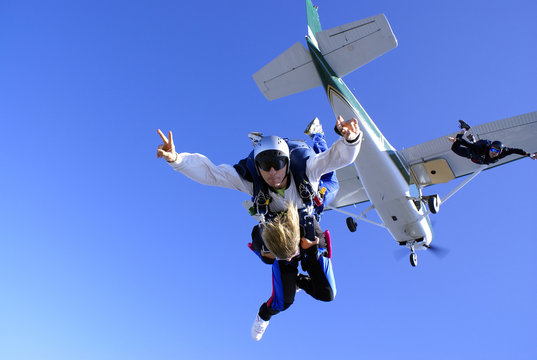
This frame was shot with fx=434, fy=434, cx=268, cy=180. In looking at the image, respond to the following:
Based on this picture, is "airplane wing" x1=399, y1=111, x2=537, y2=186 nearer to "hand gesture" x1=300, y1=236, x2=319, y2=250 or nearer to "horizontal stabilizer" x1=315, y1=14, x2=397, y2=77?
"horizontal stabilizer" x1=315, y1=14, x2=397, y2=77

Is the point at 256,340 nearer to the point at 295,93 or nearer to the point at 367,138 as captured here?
the point at 367,138

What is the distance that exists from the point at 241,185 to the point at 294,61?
1093 centimetres

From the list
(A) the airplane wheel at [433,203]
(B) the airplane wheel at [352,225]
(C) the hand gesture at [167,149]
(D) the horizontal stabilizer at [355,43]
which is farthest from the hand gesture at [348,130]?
(B) the airplane wheel at [352,225]

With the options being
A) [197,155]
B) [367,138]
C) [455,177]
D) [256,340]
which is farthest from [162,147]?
[455,177]

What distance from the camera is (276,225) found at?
4.60 metres

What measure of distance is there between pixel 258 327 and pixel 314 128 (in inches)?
131

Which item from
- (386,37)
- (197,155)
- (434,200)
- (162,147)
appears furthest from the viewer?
(434,200)

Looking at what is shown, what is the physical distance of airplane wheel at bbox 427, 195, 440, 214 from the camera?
591 inches

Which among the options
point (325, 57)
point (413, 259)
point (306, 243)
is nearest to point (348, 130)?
point (306, 243)

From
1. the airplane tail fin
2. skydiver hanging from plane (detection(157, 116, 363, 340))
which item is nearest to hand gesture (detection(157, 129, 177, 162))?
skydiver hanging from plane (detection(157, 116, 363, 340))

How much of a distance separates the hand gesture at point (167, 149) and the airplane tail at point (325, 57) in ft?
34.2

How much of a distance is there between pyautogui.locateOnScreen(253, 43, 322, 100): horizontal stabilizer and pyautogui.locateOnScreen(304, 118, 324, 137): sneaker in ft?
28.4

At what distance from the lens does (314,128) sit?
6.71 metres

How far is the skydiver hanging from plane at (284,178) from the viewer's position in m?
4.75
